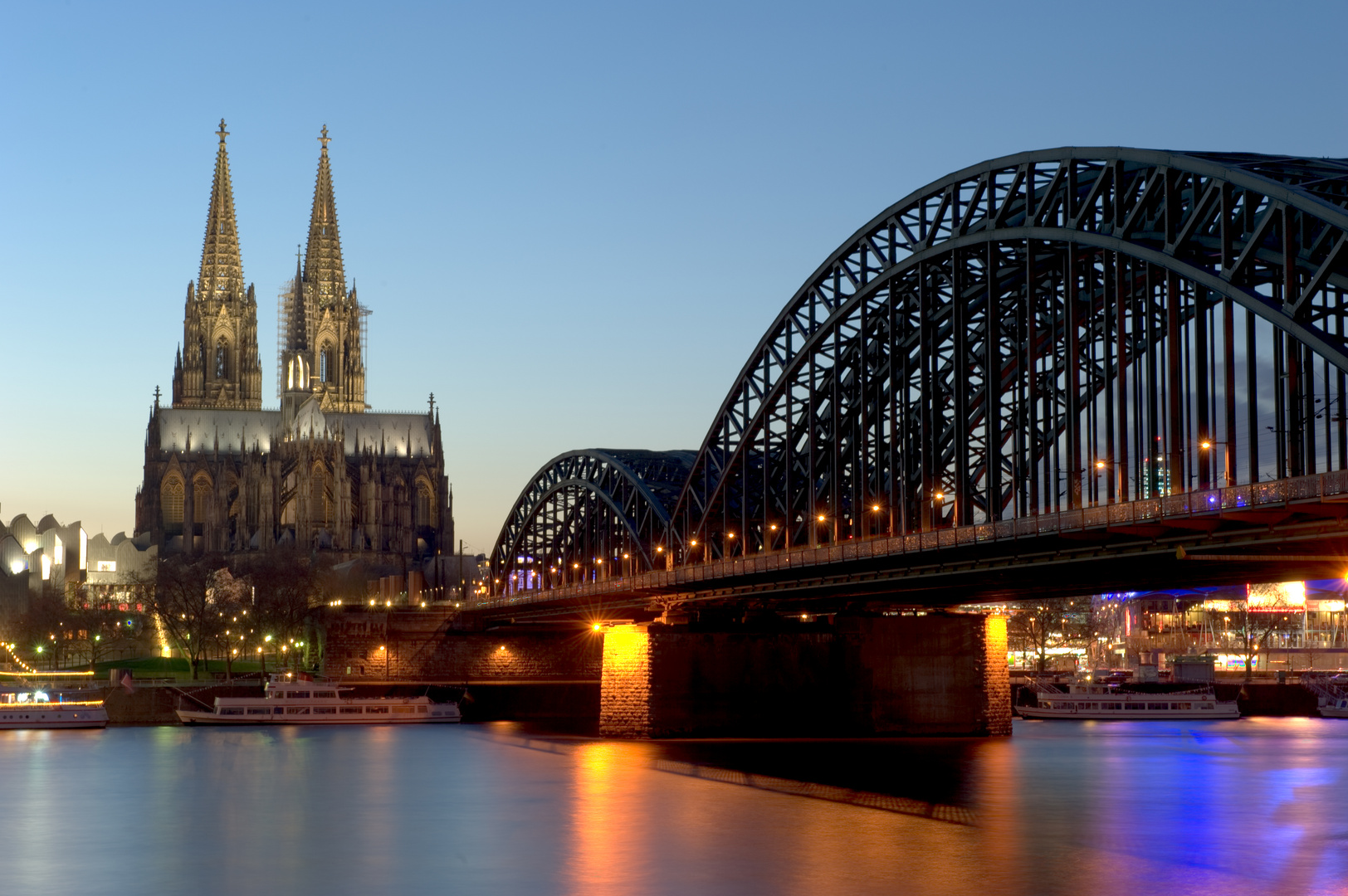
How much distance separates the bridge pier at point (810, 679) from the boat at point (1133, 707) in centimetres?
3550

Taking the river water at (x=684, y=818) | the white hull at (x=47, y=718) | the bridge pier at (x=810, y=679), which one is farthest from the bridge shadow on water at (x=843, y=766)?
the white hull at (x=47, y=718)

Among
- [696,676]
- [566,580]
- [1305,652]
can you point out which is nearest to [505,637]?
[566,580]

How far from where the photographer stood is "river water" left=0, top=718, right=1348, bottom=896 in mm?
43094

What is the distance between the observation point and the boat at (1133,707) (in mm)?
123375

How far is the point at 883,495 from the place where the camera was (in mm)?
84375

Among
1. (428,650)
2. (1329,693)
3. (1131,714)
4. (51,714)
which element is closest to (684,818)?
(51,714)

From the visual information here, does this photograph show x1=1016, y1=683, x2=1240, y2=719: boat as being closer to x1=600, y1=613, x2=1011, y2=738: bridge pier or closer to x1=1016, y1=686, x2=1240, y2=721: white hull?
x1=1016, y1=686, x2=1240, y2=721: white hull

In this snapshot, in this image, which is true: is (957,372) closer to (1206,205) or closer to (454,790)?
(1206,205)

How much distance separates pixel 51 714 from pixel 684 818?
6903 cm

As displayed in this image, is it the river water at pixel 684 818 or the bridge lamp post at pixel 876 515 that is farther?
the bridge lamp post at pixel 876 515

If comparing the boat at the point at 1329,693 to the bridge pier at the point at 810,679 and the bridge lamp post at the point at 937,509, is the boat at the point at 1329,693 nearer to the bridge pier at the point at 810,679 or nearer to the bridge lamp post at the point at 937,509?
the bridge pier at the point at 810,679

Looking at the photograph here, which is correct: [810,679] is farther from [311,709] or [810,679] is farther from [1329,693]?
[1329,693]

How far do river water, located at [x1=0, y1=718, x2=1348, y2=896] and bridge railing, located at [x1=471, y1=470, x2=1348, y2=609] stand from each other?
815 centimetres

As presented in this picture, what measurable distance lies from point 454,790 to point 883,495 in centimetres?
2673
